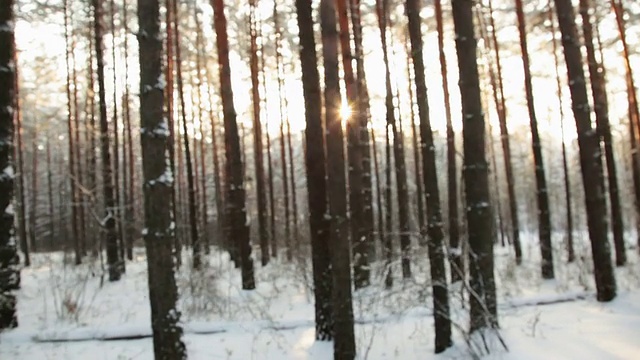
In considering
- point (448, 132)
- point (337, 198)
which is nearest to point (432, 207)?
point (337, 198)

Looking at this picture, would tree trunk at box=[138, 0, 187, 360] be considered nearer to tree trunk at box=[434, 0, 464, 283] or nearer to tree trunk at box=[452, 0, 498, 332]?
tree trunk at box=[452, 0, 498, 332]

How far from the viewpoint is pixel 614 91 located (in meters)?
16.1

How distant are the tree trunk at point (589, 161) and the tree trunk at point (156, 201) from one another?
22.1 feet

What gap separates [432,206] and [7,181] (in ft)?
21.3

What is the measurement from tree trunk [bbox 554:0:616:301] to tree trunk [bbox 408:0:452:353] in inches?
131

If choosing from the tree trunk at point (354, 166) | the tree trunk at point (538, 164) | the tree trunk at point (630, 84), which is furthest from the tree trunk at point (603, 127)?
the tree trunk at point (354, 166)

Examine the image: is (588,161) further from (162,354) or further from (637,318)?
(162,354)

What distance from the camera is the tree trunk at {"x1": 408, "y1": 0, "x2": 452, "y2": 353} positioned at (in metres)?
6.18

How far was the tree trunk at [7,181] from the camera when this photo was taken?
784cm

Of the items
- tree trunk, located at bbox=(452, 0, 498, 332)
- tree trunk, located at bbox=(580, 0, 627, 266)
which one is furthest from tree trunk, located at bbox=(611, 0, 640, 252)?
tree trunk, located at bbox=(452, 0, 498, 332)

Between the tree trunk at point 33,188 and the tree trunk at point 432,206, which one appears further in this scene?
the tree trunk at point 33,188

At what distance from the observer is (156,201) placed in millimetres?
5141

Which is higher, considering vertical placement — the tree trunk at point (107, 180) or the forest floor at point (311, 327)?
the tree trunk at point (107, 180)

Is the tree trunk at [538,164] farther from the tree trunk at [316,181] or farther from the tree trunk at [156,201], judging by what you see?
the tree trunk at [156,201]
